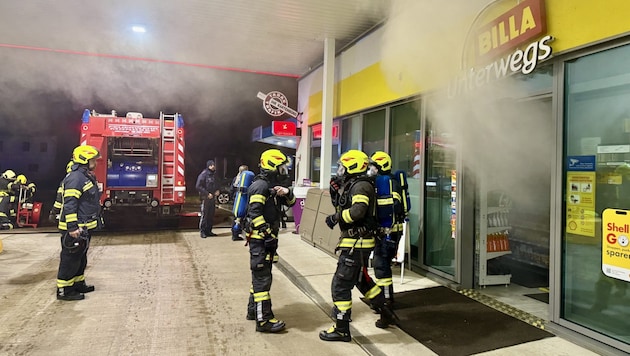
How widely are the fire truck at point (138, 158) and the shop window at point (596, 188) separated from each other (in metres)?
7.69

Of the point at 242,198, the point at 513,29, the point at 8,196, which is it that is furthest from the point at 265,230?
the point at 8,196

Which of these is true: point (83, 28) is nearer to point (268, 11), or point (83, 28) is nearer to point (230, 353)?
point (268, 11)

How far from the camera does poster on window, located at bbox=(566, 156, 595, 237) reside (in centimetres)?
318

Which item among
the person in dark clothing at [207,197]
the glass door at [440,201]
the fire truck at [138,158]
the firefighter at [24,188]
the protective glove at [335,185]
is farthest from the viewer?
the fire truck at [138,158]

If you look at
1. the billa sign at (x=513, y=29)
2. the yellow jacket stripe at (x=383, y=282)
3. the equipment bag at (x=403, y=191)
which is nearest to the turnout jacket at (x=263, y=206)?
the yellow jacket stripe at (x=383, y=282)

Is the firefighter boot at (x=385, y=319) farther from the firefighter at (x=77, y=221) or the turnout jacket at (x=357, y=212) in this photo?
the firefighter at (x=77, y=221)

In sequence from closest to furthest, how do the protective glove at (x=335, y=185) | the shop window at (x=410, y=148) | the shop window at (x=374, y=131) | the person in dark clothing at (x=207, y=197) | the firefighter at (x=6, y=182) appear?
the protective glove at (x=335, y=185) → the shop window at (x=410, y=148) → the shop window at (x=374, y=131) → the firefighter at (x=6, y=182) → the person in dark clothing at (x=207, y=197)

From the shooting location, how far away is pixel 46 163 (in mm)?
9469

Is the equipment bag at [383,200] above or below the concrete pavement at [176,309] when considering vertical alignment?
above

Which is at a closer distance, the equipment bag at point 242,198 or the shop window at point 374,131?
the equipment bag at point 242,198

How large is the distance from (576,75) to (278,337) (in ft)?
11.2

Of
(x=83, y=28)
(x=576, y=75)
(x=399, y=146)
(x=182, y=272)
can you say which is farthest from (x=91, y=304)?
(x=83, y=28)

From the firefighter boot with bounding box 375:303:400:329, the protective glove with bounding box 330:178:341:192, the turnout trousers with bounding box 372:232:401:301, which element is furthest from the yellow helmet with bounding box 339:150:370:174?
the firefighter boot with bounding box 375:303:400:329

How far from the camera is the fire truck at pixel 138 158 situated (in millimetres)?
8398
